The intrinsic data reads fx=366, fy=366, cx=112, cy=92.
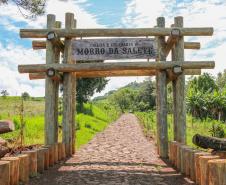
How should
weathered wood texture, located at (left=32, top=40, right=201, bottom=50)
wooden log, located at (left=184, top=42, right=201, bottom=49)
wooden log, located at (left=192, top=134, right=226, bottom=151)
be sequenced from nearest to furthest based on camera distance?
wooden log, located at (left=192, top=134, right=226, bottom=151) → weathered wood texture, located at (left=32, top=40, right=201, bottom=50) → wooden log, located at (left=184, top=42, right=201, bottom=49)

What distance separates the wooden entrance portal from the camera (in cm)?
988

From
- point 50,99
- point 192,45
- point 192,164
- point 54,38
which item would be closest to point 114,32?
point 54,38

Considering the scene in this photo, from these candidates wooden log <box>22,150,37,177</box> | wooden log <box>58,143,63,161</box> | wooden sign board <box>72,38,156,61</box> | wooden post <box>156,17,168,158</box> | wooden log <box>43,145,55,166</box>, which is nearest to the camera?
wooden log <box>22,150,37,177</box>

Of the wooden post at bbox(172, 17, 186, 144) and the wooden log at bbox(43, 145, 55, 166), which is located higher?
the wooden post at bbox(172, 17, 186, 144)

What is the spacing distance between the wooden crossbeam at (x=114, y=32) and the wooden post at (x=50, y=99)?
0.34 metres

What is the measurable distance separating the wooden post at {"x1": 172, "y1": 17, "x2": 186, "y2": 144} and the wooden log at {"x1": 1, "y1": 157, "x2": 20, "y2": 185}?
5052 mm

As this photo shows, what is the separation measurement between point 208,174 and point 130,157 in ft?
16.1

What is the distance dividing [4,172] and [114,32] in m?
5.55

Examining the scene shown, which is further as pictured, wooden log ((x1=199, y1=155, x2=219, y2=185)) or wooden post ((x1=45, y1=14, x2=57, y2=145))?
wooden post ((x1=45, y1=14, x2=57, y2=145))

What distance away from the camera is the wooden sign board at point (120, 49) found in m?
10.3

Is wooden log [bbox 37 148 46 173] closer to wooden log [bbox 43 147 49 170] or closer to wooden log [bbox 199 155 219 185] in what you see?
wooden log [bbox 43 147 49 170]

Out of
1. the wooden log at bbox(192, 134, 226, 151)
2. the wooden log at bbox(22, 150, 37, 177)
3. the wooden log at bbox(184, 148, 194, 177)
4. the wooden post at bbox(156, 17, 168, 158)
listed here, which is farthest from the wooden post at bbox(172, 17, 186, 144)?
the wooden log at bbox(22, 150, 37, 177)

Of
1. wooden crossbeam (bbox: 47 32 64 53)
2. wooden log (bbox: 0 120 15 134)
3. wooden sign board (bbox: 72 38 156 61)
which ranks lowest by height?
wooden log (bbox: 0 120 15 134)

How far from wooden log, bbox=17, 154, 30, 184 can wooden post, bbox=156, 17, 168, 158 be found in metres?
4.46
